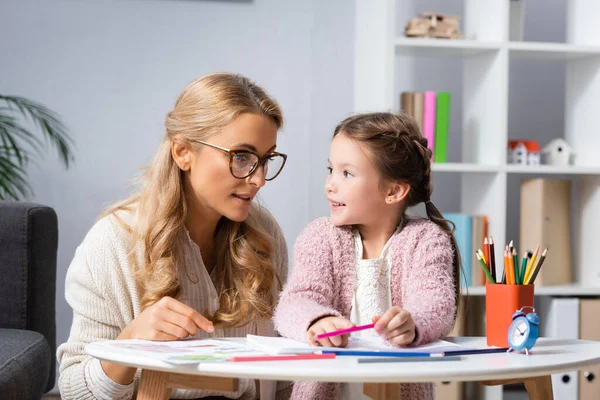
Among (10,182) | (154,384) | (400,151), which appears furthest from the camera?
(10,182)

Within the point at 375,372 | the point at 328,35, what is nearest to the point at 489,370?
the point at 375,372

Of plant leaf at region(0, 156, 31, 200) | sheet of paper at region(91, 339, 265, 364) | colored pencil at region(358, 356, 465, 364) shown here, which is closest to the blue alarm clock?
colored pencil at region(358, 356, 465, 364)

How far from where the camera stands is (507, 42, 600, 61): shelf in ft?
9.50

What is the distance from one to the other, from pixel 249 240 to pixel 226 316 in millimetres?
172

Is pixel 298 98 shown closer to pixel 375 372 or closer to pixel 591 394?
pixel 591 394

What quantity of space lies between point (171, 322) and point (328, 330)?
229 mm

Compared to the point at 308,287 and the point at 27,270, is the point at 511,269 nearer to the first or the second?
the point at 308,287

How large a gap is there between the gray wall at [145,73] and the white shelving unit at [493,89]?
337 millimetres

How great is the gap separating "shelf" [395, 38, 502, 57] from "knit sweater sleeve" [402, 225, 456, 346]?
160 centimetres

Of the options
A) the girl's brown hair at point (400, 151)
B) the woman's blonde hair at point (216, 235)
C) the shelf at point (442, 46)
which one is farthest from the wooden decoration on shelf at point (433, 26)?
the girl's brown hair at point (400, 151)

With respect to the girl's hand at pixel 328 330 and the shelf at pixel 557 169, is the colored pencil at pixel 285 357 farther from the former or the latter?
the shelf at pixel 557 169

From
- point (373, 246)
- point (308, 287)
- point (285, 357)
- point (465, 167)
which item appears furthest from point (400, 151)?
point (465, 167)

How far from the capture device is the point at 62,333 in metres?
3.31

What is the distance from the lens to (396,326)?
1.07 m
